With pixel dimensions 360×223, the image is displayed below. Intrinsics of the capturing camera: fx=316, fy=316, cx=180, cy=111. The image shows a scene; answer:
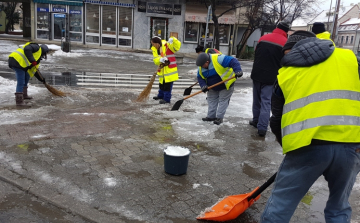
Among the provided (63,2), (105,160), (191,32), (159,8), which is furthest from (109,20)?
(105,160)

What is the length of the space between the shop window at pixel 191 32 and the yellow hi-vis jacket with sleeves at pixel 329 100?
74.7ft

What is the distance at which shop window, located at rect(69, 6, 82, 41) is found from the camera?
72.7 ft

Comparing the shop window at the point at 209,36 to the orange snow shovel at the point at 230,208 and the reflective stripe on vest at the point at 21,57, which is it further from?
the orange snow shovel at the point at 230,208

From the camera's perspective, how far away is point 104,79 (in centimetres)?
1095

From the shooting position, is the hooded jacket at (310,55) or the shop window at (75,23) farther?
the shop window at (75,23)

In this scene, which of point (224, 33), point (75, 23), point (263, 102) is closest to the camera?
point (263, 102)

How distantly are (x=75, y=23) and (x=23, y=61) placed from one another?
17.1 meters

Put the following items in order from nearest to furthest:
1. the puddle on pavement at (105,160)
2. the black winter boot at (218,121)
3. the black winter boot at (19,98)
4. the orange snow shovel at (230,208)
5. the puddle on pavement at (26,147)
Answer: the orange snow shovel at (230,208) < the puddle on pavement at (105,160) < the puddle on pavement at (26,147) < the black winter boot at (218,121) < the black winter boot at (19,98)

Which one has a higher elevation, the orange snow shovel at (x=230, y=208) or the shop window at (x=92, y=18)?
the shop window at (x=92, y=18)

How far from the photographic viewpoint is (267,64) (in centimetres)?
534

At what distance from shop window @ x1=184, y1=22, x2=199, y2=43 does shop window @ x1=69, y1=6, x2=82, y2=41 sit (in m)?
7.76

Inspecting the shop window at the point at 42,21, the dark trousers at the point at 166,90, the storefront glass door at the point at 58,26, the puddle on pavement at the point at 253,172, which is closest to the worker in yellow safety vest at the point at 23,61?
the dark trousers at the point at 166,90

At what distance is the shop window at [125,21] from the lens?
22.9m

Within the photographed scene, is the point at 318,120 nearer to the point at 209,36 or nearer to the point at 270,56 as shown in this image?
the point at 270,56
